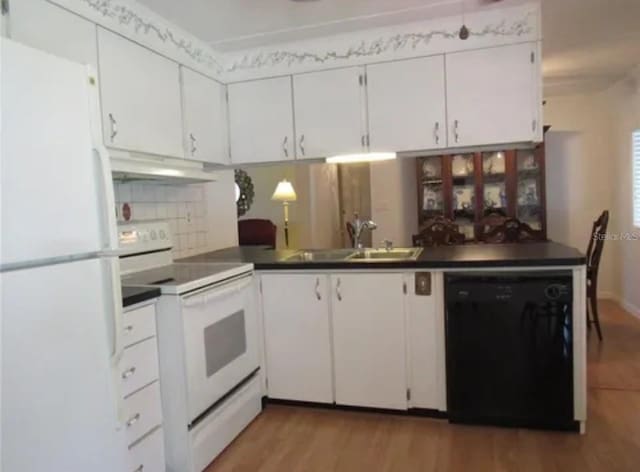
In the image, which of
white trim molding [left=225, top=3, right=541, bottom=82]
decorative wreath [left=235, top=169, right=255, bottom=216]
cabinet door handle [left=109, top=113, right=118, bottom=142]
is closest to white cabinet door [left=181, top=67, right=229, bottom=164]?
white trim molding [left=225, top=3, right=541, bottom=82]

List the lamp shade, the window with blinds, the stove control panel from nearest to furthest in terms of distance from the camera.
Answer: the stove control panel → the window with blinds → the lamp shade

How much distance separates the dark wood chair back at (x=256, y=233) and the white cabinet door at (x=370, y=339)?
3091 mm

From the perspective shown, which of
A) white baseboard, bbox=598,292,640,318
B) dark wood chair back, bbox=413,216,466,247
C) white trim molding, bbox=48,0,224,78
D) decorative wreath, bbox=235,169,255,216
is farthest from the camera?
decorative wreath, bbox=235,169,255,216

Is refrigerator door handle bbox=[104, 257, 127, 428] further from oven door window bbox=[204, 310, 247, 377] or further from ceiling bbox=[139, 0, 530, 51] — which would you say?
ceiling bbox=[139, 0, 530, 51]

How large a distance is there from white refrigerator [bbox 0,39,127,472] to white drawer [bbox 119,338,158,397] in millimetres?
261

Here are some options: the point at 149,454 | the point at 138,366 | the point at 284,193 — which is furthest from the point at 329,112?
the point at 284,193

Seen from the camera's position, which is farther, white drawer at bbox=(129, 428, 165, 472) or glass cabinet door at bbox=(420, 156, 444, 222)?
glass cabinet door at bbox=(420, 156, 444, 222)

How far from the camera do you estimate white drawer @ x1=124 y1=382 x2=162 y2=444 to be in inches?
71.9

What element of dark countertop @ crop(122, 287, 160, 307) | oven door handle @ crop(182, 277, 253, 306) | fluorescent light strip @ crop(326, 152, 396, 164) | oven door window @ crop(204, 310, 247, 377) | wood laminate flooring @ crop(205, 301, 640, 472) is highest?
fluorescent light strip @ crop(326, 152, 396, 164)

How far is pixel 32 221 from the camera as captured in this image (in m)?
1.25

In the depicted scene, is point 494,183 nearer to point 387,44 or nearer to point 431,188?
point 431,188

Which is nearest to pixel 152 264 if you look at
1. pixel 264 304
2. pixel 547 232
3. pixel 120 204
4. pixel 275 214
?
pixel 120 204

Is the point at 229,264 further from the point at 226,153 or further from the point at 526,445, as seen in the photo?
the point at 526,445

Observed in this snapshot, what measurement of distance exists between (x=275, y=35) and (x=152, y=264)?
A: 1.60 meters
